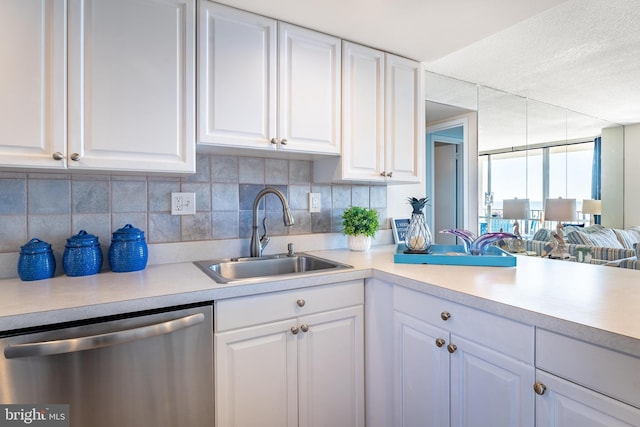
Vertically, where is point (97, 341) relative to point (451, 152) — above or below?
below

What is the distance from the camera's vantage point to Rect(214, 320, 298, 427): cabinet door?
47.2 inches

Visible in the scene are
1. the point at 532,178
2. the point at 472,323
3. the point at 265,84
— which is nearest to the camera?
the point at 472,323

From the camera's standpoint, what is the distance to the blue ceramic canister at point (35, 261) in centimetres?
124

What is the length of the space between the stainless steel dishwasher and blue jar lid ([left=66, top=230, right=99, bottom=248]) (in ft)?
1.54

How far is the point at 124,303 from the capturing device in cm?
103

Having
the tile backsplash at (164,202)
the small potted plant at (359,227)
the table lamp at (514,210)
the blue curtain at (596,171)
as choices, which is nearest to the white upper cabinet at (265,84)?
the tile backsplash at (164,202)

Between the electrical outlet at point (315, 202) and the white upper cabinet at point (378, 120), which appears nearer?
the white upper cabinet at point (378, 120)

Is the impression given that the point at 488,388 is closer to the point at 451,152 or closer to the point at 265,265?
the point at 265,265

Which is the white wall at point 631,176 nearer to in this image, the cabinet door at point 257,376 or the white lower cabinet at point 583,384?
the white lower cabinet at point 583,384

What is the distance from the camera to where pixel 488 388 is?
102cm

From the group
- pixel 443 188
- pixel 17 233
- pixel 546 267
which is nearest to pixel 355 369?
pixel 546 267

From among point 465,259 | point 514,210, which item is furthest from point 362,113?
point 514,210

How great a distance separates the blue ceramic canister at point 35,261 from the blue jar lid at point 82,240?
8cm

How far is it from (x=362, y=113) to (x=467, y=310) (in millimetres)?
1213
